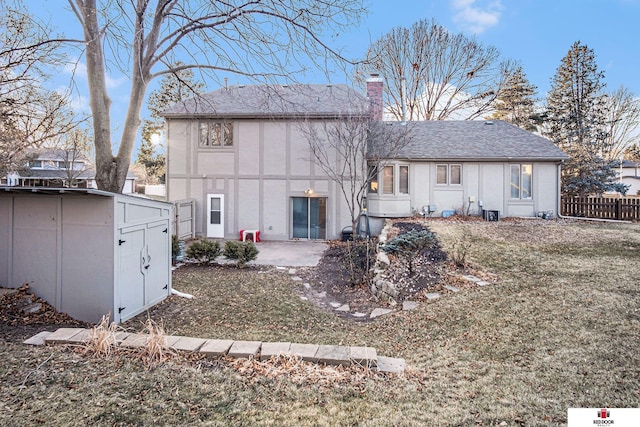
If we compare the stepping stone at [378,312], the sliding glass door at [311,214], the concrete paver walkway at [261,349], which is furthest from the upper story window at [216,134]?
the concrete paver walkway at [261,349]

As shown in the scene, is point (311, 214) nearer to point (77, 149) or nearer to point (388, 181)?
point (388, 181)

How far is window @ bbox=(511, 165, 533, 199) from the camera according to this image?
15445mm

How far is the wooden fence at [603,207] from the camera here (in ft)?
51.1

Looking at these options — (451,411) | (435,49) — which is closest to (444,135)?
(435,49)

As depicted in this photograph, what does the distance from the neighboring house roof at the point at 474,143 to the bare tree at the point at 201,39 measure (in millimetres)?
9000

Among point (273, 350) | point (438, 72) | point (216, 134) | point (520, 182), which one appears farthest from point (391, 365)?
point (438, 72)

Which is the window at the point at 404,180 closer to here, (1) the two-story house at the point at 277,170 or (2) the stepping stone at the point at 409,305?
(1) the two-story house at the point at 277,170

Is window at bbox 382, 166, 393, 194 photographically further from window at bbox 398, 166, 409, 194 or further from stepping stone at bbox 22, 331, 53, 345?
stepping stone at bbox 22, 331, 53, 345

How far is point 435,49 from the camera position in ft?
70.0

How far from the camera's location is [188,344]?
365 cm

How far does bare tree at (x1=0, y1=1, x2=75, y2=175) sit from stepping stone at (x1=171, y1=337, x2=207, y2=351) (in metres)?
5.03

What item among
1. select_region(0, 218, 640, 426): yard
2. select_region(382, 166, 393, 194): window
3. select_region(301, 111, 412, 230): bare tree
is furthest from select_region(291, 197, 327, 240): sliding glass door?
select_region(0, 218, 640, 426): yard

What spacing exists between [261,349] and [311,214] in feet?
35.7

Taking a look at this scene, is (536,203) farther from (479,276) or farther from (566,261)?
(479,276)
